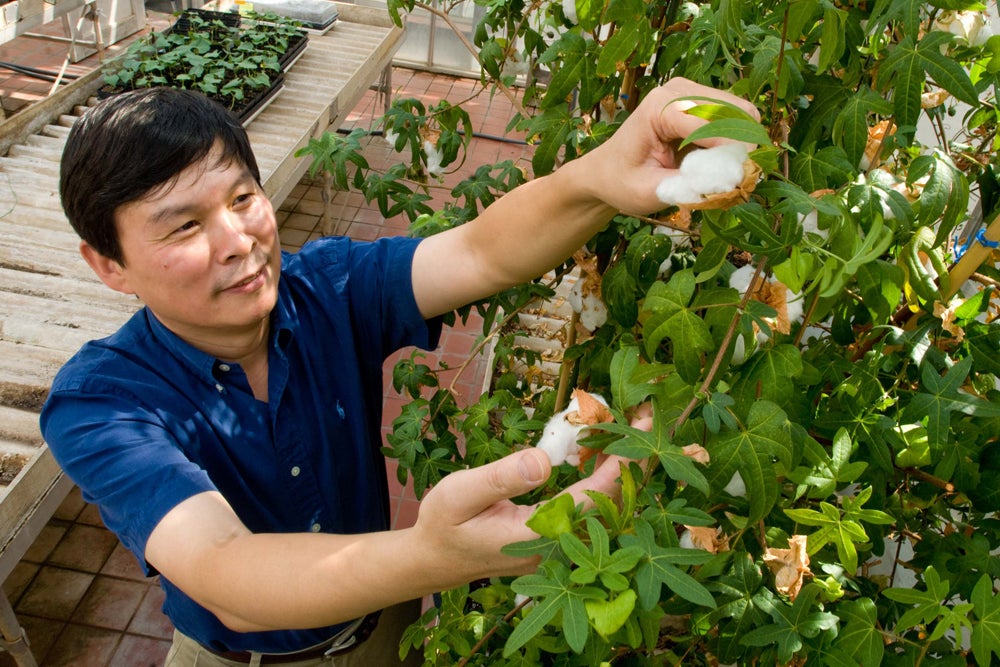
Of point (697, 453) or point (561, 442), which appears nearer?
point (697, 453)

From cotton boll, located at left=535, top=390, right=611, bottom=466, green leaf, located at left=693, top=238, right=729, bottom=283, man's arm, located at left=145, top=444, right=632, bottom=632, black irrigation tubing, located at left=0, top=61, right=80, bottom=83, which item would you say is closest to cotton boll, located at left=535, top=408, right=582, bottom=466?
cotton boll, located at left=535, top=390, right=611, bottom=466

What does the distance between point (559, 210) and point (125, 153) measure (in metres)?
0.56

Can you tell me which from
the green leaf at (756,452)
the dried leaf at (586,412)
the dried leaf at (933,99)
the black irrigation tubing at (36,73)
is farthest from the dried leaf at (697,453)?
the black irrigation tubing at (36,73)

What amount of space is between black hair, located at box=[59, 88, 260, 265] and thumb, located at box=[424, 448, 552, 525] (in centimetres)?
60

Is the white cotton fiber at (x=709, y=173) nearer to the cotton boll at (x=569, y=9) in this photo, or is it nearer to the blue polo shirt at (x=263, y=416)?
the cotton boll at (x=569, y=9)

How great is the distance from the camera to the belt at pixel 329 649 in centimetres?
140

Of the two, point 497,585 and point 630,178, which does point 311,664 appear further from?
point 630,178

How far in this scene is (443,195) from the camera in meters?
4.79

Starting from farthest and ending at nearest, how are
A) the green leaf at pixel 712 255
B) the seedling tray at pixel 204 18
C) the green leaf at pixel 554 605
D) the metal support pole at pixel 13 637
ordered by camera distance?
the seedling tray at pixel 204 18, the metal support pole at pixel 13 637, the green leaf at pixel 712 255, the green leaf at pixel 554 605

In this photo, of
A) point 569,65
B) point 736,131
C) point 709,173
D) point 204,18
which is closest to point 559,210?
point 569,65

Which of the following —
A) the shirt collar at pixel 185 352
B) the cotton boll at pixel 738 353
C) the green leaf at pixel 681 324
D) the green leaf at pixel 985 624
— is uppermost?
the green leaf at pixel 681 324

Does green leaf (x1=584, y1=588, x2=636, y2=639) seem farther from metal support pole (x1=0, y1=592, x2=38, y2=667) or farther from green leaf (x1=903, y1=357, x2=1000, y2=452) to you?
metal support pole (x1=0, y1=592, x2=38, y2=667)

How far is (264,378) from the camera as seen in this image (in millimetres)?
1283

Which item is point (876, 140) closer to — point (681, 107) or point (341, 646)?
point (681, 107)
